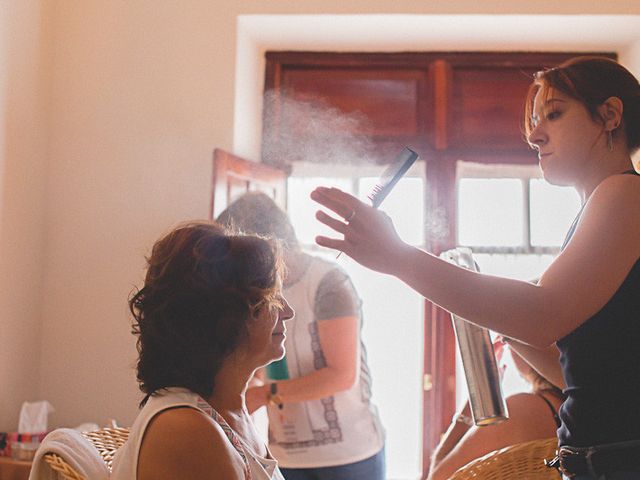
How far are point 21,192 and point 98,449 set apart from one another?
1.96m

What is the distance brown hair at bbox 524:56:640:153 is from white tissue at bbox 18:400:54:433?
2174 millimetres

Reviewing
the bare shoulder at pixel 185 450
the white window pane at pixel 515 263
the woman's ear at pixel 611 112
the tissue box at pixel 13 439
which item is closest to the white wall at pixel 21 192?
the tissue box at pixel 13 439

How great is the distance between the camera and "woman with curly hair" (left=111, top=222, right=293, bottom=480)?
3.39ft

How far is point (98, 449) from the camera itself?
1174mm

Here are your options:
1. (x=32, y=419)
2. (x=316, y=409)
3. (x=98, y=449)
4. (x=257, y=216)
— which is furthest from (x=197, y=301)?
(x=32, y=419)

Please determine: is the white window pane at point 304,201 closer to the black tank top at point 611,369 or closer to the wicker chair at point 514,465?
the wicker chair at point 514,465

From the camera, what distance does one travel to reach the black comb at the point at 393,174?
106cm

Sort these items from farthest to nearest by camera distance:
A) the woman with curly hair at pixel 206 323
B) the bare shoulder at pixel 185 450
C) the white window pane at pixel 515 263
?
the white window pane at pixel 515 263 → the woman with curly hair at pixel 206 323 → the bare shoulder at pixel 185 450

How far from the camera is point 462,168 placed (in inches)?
133

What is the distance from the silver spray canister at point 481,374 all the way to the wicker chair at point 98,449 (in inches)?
23.4

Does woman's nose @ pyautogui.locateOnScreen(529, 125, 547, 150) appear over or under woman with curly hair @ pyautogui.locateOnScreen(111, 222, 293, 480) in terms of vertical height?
over

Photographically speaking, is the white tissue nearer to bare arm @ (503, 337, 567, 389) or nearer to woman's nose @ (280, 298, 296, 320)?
woman's nose @ (280, 298, 296, 320)

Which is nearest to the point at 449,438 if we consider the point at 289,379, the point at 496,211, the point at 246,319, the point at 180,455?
the point at 289,379

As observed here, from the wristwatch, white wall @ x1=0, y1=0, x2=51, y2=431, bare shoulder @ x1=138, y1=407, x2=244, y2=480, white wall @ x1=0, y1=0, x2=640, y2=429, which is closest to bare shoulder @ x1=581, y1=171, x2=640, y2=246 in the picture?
bare shoulder @ x1=138, y1=407, x2=244, y2=480
